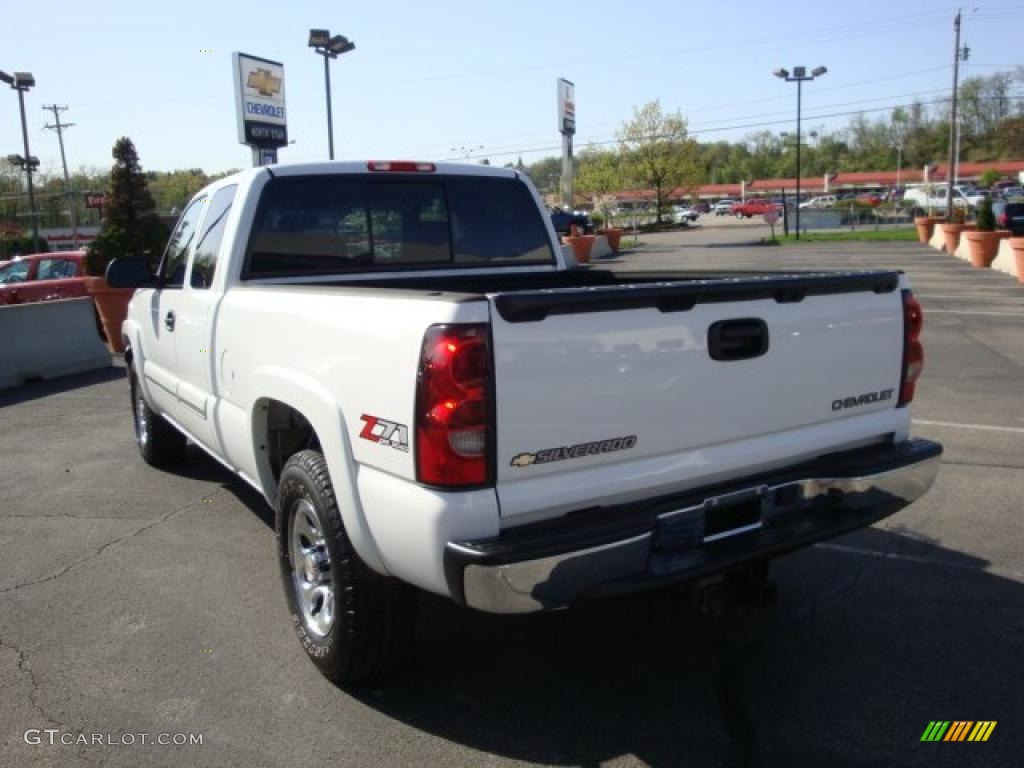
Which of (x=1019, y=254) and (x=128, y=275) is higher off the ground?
(x=128, y=275)

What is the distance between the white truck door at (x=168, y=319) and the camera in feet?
17.6

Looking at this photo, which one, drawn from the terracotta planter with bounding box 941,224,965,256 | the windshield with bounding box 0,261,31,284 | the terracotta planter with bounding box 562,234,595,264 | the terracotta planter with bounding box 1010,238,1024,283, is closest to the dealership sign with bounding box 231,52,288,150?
the terracotta planter with bounding box 562,234,595,264

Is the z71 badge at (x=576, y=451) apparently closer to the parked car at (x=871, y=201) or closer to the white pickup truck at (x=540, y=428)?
the white pickup truck at (x=540, y=428)

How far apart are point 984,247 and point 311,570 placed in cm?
2440

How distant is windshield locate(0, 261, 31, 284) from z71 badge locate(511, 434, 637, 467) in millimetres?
16081

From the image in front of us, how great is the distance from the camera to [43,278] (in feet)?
52.7

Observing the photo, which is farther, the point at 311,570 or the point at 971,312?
the point at 971,312

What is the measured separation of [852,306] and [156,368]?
437 cm

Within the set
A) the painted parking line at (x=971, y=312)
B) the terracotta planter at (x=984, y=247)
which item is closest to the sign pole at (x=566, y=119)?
the terracotta planter at (x=984, y=247)

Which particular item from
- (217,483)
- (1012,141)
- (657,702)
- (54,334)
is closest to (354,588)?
(657,702)

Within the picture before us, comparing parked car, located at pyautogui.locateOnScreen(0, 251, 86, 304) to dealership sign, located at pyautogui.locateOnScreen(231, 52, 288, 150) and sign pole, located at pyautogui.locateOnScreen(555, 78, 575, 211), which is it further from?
sign pole, located at pyautogui.locateOnScreen(555, 78, 575, 211)

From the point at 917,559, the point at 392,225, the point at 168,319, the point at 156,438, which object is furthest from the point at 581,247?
the point at 917,559

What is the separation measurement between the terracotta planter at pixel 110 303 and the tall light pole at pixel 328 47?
16.6 meters

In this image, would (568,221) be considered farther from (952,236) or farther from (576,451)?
(576,451)
